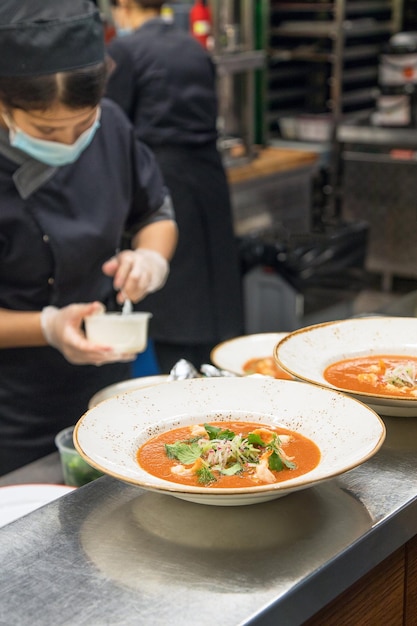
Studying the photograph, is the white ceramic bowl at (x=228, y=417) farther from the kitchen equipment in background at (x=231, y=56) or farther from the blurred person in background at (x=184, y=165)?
the kitchen equipment in background at (x=231, y=56)

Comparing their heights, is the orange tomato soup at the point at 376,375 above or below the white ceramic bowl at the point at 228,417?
below

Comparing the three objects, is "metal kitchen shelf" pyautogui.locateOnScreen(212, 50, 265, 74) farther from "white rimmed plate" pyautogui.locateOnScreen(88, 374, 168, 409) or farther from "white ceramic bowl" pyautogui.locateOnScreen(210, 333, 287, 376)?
"white rimmed plate" pyautogui.locateOnScreen(88, 374, 168, 409)

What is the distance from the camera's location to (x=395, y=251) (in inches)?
255

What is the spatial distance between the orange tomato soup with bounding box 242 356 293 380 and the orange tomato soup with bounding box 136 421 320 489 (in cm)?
49

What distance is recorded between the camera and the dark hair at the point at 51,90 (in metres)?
1.94

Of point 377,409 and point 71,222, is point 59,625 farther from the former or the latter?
point 71,222

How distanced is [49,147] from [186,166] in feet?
7.87

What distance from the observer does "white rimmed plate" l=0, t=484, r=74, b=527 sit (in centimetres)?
151

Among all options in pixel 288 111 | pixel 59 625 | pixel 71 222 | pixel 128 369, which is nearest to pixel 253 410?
pixel 59 625

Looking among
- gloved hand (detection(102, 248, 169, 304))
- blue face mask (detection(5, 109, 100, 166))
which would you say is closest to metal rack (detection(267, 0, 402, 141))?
gloved hand (detection(102, 248, 169, 304))

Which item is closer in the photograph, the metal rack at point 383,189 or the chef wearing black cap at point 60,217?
the chef wearing black cap at point 60,217

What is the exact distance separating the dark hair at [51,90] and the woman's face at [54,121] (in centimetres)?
2

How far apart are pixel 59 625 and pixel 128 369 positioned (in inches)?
64.3

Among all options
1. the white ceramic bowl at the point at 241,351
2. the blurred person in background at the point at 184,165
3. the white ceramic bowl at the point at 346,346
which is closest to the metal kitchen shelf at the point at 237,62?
the blurred person in background at the point at 184,165
